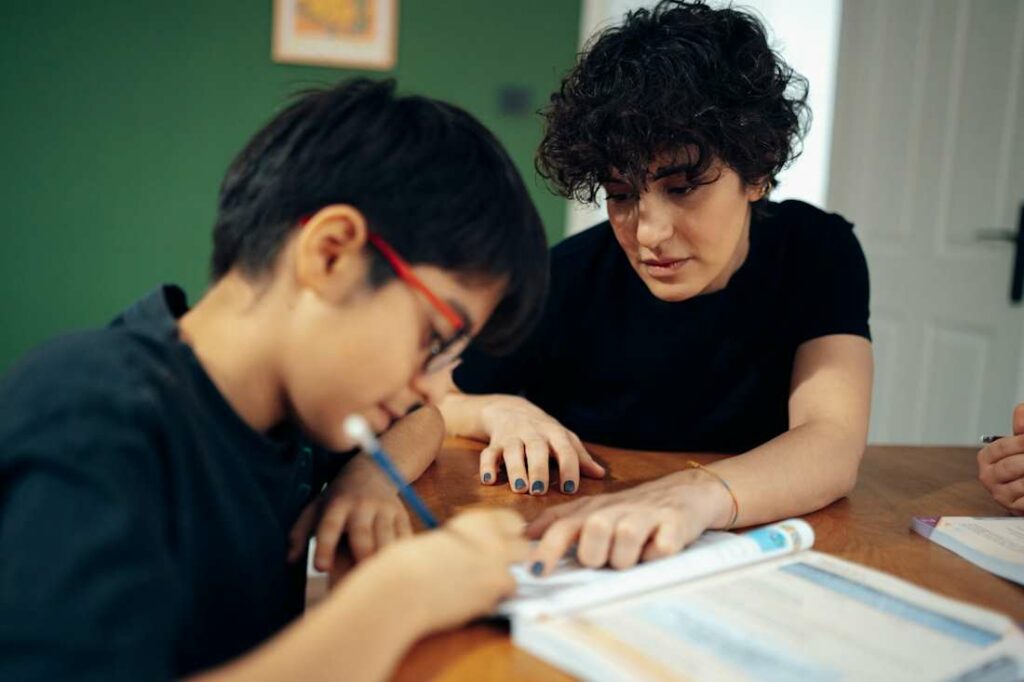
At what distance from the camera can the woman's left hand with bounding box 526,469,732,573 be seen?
71cm

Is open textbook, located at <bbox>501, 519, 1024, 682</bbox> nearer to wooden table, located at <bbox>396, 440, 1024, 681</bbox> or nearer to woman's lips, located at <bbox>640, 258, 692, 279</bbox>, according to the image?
wooden table, located at <bbox>396, 440, 1024, 681</bbox>

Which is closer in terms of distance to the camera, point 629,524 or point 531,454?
point 629,524

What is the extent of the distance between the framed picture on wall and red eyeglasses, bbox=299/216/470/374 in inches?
99.3

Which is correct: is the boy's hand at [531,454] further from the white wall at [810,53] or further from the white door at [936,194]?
the white door at [936,194]

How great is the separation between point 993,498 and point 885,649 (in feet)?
2.04

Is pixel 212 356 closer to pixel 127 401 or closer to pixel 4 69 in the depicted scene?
pixel 127 401

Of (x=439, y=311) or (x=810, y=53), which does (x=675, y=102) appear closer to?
(x=439, y=311)

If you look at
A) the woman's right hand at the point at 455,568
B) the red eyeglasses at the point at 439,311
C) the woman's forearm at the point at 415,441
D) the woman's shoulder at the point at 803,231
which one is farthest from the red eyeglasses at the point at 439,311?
the woman's shoulder at the point at 803,231

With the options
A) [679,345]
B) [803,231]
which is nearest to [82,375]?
[679,345]

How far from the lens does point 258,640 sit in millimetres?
663

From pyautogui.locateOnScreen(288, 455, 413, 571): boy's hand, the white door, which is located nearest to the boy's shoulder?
pyautogui.locateOnScreen(288, 455, 413, 571): boy's hand

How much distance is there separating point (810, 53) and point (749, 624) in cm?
287

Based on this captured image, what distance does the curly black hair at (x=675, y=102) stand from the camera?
3.52 feet

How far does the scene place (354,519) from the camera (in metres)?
0.79
